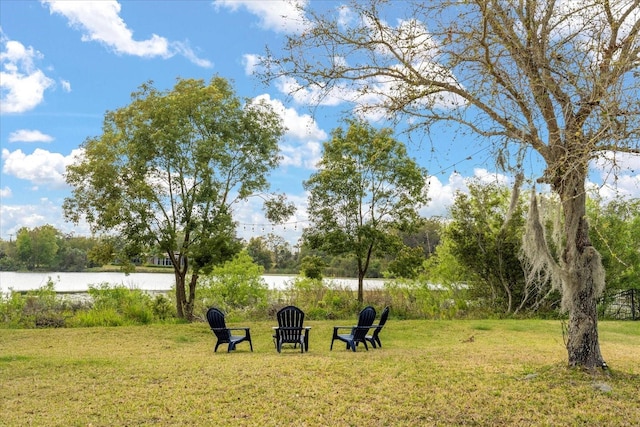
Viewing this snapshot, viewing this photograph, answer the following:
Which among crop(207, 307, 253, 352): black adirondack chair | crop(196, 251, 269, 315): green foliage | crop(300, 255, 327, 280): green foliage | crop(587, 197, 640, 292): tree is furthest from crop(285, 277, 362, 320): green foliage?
crop(587, 197, 640, 292): tree

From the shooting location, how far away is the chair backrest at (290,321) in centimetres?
881

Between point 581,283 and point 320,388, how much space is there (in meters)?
3.14

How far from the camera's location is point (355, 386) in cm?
557

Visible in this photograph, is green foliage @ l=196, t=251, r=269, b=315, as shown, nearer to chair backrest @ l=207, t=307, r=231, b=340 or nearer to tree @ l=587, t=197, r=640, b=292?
chair backrest @ l=207, t=307, r=231, b=340

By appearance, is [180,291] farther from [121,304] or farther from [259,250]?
[259,250]

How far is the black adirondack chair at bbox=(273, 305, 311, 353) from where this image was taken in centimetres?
872

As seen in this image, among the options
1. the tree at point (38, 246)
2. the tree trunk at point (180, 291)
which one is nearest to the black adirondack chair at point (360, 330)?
the tree trunk at point (180, 291)

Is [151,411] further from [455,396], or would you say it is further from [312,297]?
[312,297]

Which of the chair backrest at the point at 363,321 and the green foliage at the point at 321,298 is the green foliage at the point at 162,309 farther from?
the chair backrest at the point at 363,321

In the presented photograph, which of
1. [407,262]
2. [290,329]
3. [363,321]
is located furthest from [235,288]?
[363,321]

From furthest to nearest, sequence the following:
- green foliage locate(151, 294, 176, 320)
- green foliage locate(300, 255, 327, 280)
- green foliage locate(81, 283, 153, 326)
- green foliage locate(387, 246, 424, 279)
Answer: green foliage locate(300, 255, 327, 280) → green foliage locate(387, 246, 424, 279) → green foliage locate(151, 294, 176, 320) → green foliage locate(81, 283, 153, 326)

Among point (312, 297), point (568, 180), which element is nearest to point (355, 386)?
point (568, 180)

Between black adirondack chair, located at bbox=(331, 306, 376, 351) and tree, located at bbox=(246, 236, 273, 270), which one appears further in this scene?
tree, located at bbox=(246, 236, 273, 270)

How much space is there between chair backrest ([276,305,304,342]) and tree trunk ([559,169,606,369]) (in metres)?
4.20
